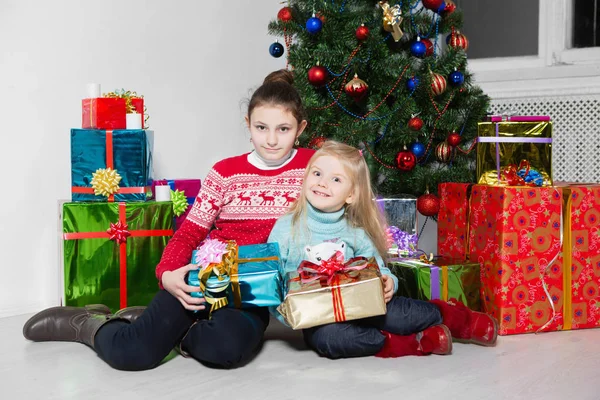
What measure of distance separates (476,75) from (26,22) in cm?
216

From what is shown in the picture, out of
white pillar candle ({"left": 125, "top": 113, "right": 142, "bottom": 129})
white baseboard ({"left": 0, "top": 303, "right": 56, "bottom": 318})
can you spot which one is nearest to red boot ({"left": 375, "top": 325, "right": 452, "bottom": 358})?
white pillar candle ({"left": 125, "top": 113, "right": 142, "bottom": 129})

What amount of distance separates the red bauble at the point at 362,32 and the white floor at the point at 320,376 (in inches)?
42.5

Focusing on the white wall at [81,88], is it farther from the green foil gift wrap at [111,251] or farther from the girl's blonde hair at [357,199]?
the girl's blonde hair at [357,199]

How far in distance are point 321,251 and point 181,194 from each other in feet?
2.48

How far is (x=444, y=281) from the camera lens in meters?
2.09

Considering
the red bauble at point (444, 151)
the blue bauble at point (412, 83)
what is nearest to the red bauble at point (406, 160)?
the red bauble at point (444, 151)

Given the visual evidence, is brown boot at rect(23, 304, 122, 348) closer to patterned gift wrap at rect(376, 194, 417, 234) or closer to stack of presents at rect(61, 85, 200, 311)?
stack of presents at rect(61, 85, 200, 311)

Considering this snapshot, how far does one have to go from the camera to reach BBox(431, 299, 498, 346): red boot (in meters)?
1.88

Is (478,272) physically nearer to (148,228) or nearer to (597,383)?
(597,383)

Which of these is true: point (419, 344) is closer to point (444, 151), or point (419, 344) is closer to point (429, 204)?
point (429, 204)

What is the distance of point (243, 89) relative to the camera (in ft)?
10.6

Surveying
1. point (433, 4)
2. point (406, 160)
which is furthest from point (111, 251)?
point (433, 4)

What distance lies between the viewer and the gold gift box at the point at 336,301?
1.68 metres

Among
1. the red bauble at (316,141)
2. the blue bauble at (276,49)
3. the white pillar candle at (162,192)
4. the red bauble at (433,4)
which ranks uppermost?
the red bauble at (433,4)
